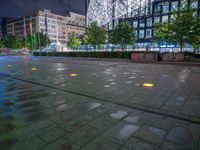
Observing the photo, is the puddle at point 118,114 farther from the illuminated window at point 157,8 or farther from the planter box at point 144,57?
the illuminated window at point 157,8

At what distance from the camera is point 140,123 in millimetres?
3207

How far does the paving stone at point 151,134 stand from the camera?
2573mm

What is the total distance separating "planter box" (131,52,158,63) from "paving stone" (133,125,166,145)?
17197mm

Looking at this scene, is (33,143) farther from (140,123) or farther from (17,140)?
(140,123)

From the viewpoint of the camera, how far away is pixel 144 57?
64.0ft

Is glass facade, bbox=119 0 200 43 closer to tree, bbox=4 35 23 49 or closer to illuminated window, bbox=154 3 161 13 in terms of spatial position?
illuminated window, bbox=154 3 161 13

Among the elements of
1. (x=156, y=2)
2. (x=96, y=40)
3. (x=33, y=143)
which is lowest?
(x=33, y=143)

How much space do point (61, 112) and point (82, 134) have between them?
1.24m

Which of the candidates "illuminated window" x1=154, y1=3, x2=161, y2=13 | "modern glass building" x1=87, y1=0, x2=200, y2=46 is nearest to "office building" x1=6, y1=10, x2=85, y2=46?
"modern glass building" x1=87, y1=0, x2=200, y2=46

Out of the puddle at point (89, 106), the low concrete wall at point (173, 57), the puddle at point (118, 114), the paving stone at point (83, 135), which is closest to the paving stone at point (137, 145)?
the paving stone at point (83, 135)

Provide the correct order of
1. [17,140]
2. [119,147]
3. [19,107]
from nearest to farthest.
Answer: [119,147]
[17,140]
[19,107]

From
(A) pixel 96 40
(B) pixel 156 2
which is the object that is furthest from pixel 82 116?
(B) pixel 156 2

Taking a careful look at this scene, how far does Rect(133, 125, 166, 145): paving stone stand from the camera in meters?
2.57

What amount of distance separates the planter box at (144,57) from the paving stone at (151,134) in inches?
677
